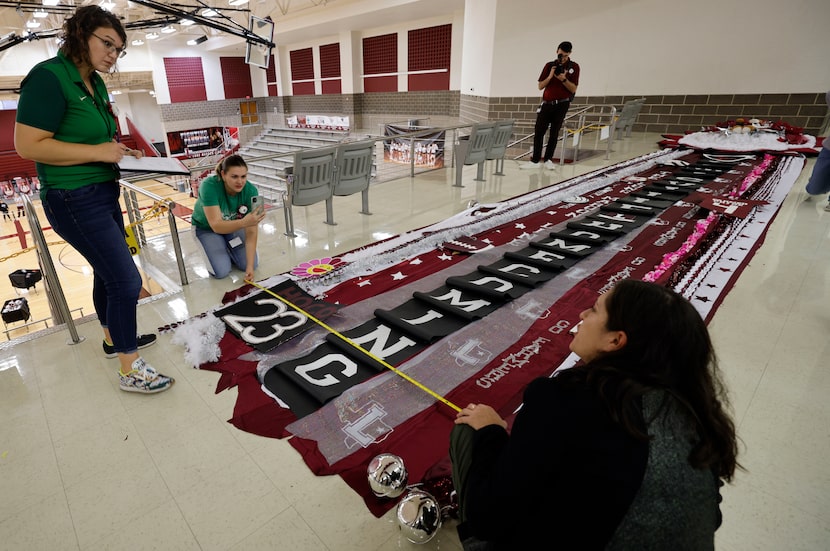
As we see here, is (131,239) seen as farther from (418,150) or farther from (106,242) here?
(418,150)

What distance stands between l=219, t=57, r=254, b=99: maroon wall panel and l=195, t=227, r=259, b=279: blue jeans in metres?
23.0

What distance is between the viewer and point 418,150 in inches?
526

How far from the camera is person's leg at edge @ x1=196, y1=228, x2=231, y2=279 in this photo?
3.13 meters

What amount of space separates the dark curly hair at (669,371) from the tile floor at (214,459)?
0.84 metres

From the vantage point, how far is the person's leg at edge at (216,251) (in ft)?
10.3

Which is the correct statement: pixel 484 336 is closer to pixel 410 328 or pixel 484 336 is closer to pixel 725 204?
pixel 410 328

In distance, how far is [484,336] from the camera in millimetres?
2379

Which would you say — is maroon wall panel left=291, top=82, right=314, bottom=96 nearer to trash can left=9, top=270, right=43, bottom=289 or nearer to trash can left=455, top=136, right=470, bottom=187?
trash can left=9, top=270, right=43, bottom=289

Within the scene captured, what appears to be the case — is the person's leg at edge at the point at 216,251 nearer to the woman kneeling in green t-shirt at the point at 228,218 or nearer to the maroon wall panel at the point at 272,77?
the woman kneeling in green t-shirt at the point at 228,218

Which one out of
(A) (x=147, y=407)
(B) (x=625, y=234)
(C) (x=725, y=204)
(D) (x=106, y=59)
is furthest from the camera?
(C) (x=725, y=204)

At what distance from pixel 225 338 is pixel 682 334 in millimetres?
2237

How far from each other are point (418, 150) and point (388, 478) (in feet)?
41.8

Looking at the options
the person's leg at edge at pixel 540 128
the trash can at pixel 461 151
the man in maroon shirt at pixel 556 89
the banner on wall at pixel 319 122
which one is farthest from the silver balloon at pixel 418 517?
the banner on wall at pixel 319 122

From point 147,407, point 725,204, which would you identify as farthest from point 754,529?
point 725,204
